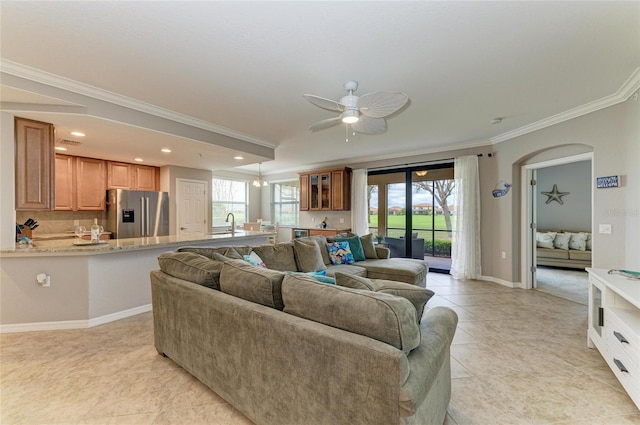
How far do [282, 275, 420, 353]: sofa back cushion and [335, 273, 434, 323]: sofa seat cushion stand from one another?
0.63ft

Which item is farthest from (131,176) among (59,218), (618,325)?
(618,325)

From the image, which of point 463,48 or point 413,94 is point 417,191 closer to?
point 413,94

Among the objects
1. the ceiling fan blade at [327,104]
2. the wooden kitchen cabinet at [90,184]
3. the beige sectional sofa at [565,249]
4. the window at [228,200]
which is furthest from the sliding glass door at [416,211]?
the wooden kitchen cabinet at [90,184]

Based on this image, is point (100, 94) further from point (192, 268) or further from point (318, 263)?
point (318, 263)

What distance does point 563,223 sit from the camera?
21.6ft

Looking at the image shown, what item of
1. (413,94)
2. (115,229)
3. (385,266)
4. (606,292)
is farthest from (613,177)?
(115,229)

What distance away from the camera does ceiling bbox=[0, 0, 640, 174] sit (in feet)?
5.92

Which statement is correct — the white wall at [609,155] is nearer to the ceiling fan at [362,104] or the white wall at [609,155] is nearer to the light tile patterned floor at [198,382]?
the light tile patterned floor at [198,382]

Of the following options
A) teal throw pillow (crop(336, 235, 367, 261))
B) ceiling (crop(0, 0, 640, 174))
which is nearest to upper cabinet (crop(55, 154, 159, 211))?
ceiling (crop(0, 0, 640, 174))

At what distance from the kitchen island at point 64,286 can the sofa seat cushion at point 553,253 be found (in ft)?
24.4

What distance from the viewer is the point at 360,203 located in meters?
6.62

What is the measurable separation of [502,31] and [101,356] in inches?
162

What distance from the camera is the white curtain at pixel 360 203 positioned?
6590 millimetres

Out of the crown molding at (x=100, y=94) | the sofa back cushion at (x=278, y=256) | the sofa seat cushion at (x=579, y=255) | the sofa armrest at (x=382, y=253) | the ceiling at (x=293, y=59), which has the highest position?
the ceiling at (x=293, y=59)
